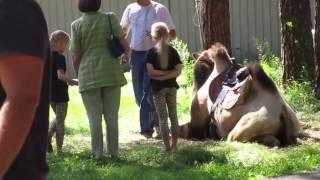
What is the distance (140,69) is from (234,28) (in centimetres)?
973

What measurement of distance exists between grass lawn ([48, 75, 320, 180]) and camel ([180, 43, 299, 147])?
0.33 meters

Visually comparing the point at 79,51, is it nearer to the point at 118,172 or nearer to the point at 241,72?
the point at 118,172

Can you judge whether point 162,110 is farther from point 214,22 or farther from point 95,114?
point 214,22

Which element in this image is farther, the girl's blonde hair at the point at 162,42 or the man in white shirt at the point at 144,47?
the man in white shirt at the point at 144,47

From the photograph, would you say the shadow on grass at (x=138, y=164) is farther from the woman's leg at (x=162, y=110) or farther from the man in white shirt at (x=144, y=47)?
the man in white shirt at (x=144, y=47)

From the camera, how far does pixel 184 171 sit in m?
6.80

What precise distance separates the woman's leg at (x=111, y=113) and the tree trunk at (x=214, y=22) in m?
3.50

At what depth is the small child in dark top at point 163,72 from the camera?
764 cm

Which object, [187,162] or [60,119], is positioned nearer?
[187,162]

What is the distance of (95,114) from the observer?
7.42m

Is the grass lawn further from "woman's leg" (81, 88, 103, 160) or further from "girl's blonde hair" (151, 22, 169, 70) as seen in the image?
"girl's blonde hair" (151, 22, 169, 70)

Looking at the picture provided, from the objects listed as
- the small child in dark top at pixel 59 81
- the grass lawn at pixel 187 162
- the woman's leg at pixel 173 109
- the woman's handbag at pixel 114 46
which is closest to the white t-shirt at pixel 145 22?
the grass lawn at pixel 187 162

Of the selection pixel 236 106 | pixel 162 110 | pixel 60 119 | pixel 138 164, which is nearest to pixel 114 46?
pixel 162 110

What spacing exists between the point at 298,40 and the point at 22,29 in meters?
9.16
